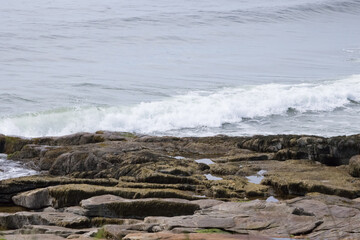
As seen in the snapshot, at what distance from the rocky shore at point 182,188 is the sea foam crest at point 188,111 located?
13.3 feet

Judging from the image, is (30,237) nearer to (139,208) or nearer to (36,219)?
(36,219)

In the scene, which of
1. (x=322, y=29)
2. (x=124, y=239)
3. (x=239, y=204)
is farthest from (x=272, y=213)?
(x=322, y=29)

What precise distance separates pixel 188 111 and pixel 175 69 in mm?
8379

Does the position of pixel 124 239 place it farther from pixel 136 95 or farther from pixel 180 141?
pixel 136 95


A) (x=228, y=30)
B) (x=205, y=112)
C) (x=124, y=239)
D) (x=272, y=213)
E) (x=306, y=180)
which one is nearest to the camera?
(x=124, y=239)

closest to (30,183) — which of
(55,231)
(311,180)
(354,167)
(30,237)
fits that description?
(55,231)

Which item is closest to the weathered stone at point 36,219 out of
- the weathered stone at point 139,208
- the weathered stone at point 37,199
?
the weathered stone at point 139,208

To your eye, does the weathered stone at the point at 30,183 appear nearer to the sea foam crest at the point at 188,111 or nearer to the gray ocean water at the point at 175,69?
the gray ocean water at the point at 175,69

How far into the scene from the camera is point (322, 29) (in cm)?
4447

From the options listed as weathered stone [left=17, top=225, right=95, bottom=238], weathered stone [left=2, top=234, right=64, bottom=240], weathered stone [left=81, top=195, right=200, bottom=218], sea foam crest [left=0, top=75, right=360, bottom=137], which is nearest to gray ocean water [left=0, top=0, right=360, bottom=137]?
sea foam crest [left=0, top=75, right=360, bottom=137]

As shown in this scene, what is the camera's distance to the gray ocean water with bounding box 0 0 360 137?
17969mm

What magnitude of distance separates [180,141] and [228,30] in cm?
2881

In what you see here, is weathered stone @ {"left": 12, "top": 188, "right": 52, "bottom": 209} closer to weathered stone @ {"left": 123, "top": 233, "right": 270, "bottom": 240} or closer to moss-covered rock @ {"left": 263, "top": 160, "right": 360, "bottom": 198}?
weathered stone @ {"left": 123, "top": 233, "right": 270, "bottom": 240}

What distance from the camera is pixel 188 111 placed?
18672 millimetres
